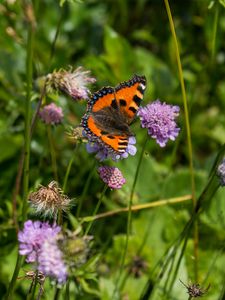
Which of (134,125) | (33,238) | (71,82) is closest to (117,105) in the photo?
(71,82)

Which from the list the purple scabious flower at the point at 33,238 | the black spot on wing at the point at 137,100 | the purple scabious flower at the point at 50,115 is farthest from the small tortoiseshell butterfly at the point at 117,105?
the purple scabious flower at the point at 33,238

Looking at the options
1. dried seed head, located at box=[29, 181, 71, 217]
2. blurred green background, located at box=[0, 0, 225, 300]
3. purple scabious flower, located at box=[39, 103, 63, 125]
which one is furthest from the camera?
blurred green background, located at box=[0, 0, 225, 300]

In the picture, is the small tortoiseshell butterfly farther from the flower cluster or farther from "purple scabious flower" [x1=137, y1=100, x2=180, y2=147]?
the flower cluster

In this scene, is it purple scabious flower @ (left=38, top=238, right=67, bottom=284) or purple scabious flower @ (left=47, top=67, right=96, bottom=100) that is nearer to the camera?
purple scabious flower @ (left=38, top=238, right=67, bottom=284)

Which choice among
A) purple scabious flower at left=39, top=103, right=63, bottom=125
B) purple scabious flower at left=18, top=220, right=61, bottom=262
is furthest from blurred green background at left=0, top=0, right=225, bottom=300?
purple scabious flower at left=18, top=220, right=61, bottom=262

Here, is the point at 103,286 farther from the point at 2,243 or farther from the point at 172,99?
the point at 172,99

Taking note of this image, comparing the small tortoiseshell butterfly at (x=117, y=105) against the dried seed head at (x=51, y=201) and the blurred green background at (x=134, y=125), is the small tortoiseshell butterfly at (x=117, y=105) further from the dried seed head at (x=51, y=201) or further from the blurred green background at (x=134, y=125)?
the dried seed head at (x=51, y=201)
